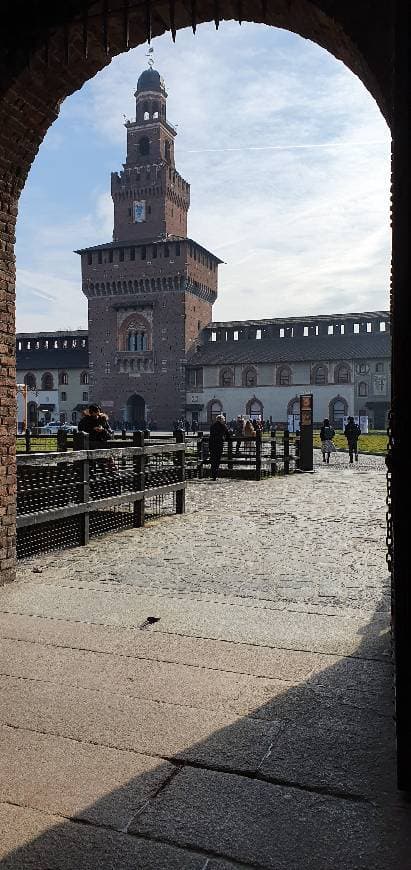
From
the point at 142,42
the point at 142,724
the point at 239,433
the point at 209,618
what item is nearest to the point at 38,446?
the point at 239,433

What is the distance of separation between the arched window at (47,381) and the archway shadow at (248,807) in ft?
239

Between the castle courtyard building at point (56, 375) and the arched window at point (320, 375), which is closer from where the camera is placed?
the arched window at point (320, 375)

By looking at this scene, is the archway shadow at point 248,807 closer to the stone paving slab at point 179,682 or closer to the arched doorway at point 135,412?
the stone paving slab at point 179,682

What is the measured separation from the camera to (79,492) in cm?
681

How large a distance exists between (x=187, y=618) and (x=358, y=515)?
590 centimetres

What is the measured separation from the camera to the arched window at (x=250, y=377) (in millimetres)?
64375

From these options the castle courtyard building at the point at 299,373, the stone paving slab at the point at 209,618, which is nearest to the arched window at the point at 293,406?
the castle courtyard building at the point at 299,373

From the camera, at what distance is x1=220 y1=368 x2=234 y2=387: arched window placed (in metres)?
63.6

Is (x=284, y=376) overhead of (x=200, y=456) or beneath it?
overhead

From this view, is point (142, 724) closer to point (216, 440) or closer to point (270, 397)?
point (216, 440)

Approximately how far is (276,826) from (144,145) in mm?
71517

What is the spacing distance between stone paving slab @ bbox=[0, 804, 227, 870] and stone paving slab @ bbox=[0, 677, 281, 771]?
0.48 m

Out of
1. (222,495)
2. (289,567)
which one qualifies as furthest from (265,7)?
(222,495)

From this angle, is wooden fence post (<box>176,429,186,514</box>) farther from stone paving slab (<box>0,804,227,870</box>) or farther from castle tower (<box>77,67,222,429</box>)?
castle tower (<box>77,67,222,429</box>)
